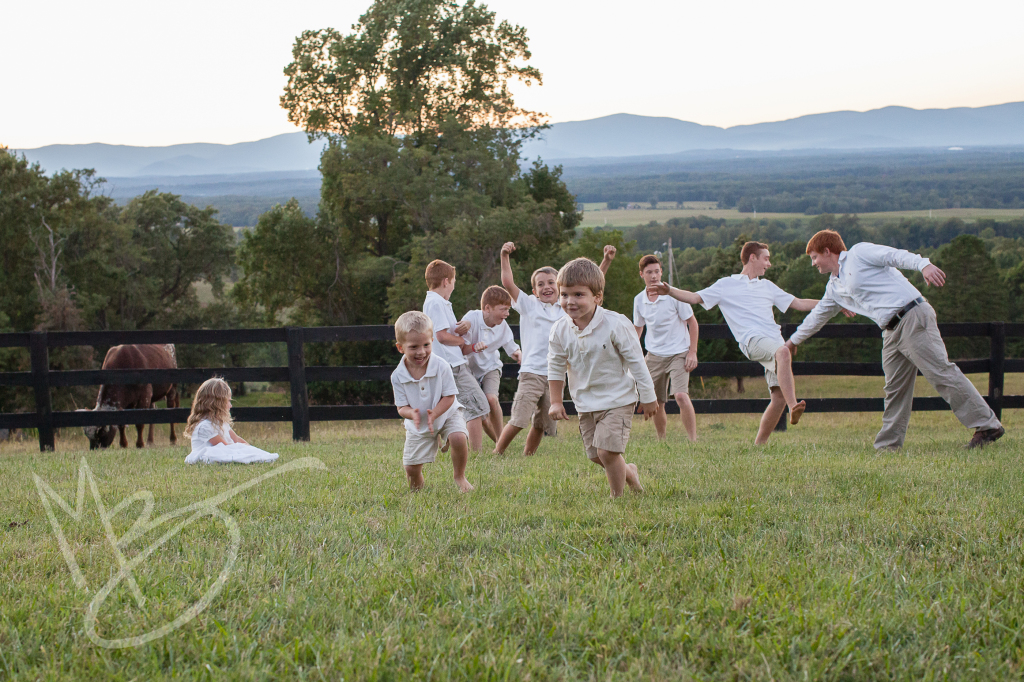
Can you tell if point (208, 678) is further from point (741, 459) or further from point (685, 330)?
point (685, 330)

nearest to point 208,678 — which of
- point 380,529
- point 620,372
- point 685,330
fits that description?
point 380,529

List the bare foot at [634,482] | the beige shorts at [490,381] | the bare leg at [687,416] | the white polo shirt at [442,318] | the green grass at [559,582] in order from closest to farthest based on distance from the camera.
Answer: the green grass at [559,582]
the bare foot at [634,482]
the white polo shirt at [442,318]
the beige shorts at [490,381]
the bare leg at [687,416]

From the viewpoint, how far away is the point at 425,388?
505cm

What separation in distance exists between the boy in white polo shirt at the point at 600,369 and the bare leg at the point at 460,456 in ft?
2.26

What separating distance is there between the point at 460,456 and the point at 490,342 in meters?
2.45

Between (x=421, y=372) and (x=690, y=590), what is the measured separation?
2514mm

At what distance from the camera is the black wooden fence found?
872cm

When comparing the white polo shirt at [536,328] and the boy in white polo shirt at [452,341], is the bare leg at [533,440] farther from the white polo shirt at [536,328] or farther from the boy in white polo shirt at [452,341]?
the white polo shirt at [536,328]

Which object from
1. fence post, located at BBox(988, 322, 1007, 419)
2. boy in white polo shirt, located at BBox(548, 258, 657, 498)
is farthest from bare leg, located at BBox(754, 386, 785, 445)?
fence post, located at BBox(988, 322, 1007, 419)

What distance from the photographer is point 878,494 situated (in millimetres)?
4520

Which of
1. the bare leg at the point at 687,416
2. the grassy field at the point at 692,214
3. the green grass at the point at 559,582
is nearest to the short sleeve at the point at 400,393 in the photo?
the green grass at the point at 559,582

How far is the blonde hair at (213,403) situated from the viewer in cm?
708

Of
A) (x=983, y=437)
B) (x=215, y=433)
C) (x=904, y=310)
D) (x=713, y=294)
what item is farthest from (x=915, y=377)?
(x=215, y=433)

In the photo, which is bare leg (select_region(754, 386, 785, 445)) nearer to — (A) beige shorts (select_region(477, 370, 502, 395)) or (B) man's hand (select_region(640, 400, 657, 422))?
(A) beige shorts (select_region(477, 370, 502, 395))
